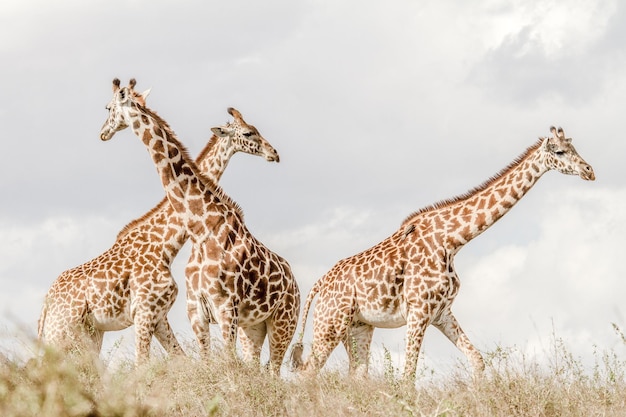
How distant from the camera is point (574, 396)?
33.2 ft

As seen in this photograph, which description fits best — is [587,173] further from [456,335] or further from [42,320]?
[42,320]

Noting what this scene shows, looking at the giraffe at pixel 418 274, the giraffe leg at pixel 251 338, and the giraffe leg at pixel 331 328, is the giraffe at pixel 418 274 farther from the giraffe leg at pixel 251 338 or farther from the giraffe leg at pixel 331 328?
the giraffe leg at pixel 251 338

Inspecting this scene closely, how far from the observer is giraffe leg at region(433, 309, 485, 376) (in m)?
12.4

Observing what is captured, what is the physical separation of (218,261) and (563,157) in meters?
4.87

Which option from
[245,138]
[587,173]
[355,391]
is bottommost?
[355,391]

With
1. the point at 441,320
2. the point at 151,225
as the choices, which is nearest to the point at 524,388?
the point at 441,320

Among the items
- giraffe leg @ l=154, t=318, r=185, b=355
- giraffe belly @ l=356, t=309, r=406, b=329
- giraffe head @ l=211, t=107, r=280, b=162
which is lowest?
giraffe leg @ l=154, t=318, r=185, b=355

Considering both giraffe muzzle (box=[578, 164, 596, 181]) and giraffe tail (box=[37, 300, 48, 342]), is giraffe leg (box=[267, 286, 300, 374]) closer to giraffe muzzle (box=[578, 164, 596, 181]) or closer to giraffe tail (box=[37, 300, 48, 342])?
giraffe tail (box=[37, 300, 48, 342])

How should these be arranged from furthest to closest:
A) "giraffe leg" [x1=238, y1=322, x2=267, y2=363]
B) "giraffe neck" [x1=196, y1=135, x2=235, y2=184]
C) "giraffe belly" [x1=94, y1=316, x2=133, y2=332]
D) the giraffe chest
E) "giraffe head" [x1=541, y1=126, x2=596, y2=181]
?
"giraffe neck" [x1=196, y1=135, x2=235, y2=184] → "giraffe belly" [x1=94, y1=316, x2=133, y2=332] → "giraffe head" [x1=541, y1=126, x2=596, y2=181] → the giraffe chest → "giraffe leg" [x1=238, y1=322, x2=267, y2=363]

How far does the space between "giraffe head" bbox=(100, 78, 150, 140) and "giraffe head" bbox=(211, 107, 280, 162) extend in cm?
119

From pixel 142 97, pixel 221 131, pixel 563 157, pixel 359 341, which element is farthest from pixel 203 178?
pixel 563 157

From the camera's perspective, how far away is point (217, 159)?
13.0 m

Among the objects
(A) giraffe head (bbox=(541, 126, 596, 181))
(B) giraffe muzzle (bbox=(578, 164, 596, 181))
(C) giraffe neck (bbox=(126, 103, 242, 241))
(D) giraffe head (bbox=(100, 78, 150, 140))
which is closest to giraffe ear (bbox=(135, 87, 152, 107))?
(D) giraffe head (bbox=(100, 78, 150, 140))

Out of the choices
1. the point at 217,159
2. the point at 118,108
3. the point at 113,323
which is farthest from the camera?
the point at 217,159
